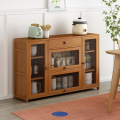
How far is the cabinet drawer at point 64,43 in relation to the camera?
17.5ft

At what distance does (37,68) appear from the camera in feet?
17.2

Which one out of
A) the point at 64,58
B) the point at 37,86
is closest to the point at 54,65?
the point at 64,58

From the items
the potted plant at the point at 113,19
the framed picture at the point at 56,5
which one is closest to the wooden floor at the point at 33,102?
the potted plant at the point at 113,19

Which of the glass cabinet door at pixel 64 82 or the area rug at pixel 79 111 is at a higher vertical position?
the glass cabinet door at pixel 64 82

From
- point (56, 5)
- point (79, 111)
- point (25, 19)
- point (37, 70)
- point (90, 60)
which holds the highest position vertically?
point (56, 5)

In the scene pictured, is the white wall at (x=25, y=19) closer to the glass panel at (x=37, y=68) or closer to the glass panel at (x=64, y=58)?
the glass panel at (x=37, y=68)

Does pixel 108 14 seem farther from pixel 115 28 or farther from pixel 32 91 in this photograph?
pixel 32 91

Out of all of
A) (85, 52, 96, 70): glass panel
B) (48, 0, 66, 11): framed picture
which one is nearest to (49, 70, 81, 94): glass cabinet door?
(85, 52, 96, 70): glass panel

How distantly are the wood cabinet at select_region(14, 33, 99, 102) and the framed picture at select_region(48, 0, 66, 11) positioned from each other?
0.48 m

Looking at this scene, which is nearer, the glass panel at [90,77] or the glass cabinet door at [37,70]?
the glass cabinet door at [37,70]

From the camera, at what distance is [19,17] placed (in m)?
5.36

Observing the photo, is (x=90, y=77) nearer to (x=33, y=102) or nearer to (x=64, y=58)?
(x=64, y=58)

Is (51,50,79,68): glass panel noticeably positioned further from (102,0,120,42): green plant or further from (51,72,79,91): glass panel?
(102,0,120,42): green plant

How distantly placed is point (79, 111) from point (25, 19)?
5.65 feet
